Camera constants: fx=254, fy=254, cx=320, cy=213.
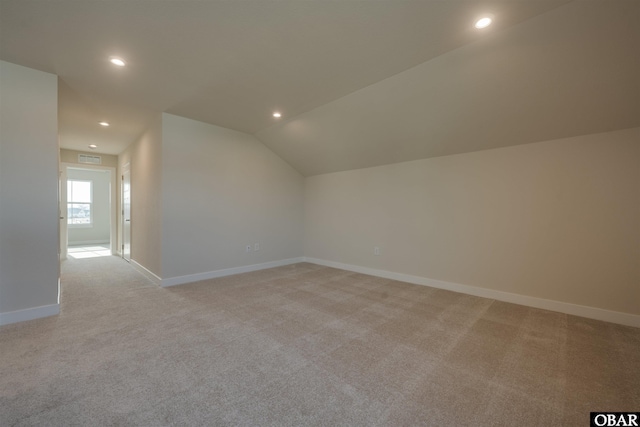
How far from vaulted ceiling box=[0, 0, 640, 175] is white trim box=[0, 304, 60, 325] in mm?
2512

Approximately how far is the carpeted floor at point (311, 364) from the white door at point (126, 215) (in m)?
2.64

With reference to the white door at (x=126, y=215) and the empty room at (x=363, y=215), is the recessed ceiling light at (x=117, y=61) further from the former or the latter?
the white door at (x=126, y=215)

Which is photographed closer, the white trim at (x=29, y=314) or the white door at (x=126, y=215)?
the white trim at (x=29, y=314)

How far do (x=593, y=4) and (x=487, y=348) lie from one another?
105 inches

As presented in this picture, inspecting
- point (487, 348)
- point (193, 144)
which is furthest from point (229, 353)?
point (193, 144)

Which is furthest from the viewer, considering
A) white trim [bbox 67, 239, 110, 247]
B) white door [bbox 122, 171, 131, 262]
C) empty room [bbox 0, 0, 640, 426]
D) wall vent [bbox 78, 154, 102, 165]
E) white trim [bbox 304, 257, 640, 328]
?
white trim [bbox 67, 239, 110, 247]

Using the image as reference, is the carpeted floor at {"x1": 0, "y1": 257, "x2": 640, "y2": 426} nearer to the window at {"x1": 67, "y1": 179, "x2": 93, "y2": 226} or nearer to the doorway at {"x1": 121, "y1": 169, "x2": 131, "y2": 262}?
the doorway at {"x1": 121, "y1": 169, "x2": 131, "y2": 262}

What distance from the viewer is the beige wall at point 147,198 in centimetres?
392

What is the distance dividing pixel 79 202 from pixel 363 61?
1064cm

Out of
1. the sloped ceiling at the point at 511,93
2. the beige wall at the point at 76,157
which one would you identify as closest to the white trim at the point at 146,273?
the beige wall at the point at 76,157

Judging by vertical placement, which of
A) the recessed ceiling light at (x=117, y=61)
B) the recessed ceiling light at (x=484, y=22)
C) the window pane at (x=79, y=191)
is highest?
the recessed ceiling light at (x=484, y=22)

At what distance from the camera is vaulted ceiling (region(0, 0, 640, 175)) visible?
6.23 feet

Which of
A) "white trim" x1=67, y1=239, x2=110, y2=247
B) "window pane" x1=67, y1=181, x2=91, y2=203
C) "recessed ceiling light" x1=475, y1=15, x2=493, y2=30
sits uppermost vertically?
"recessed ceiling light" x1=475, y1=15, x2=493, y2=30

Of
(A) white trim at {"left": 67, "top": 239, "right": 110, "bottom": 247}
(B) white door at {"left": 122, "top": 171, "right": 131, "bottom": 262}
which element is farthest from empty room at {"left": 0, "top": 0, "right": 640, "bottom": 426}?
(A) white trim at {"left": 67, "top": 239, "right": 110, "bottom": 247}
